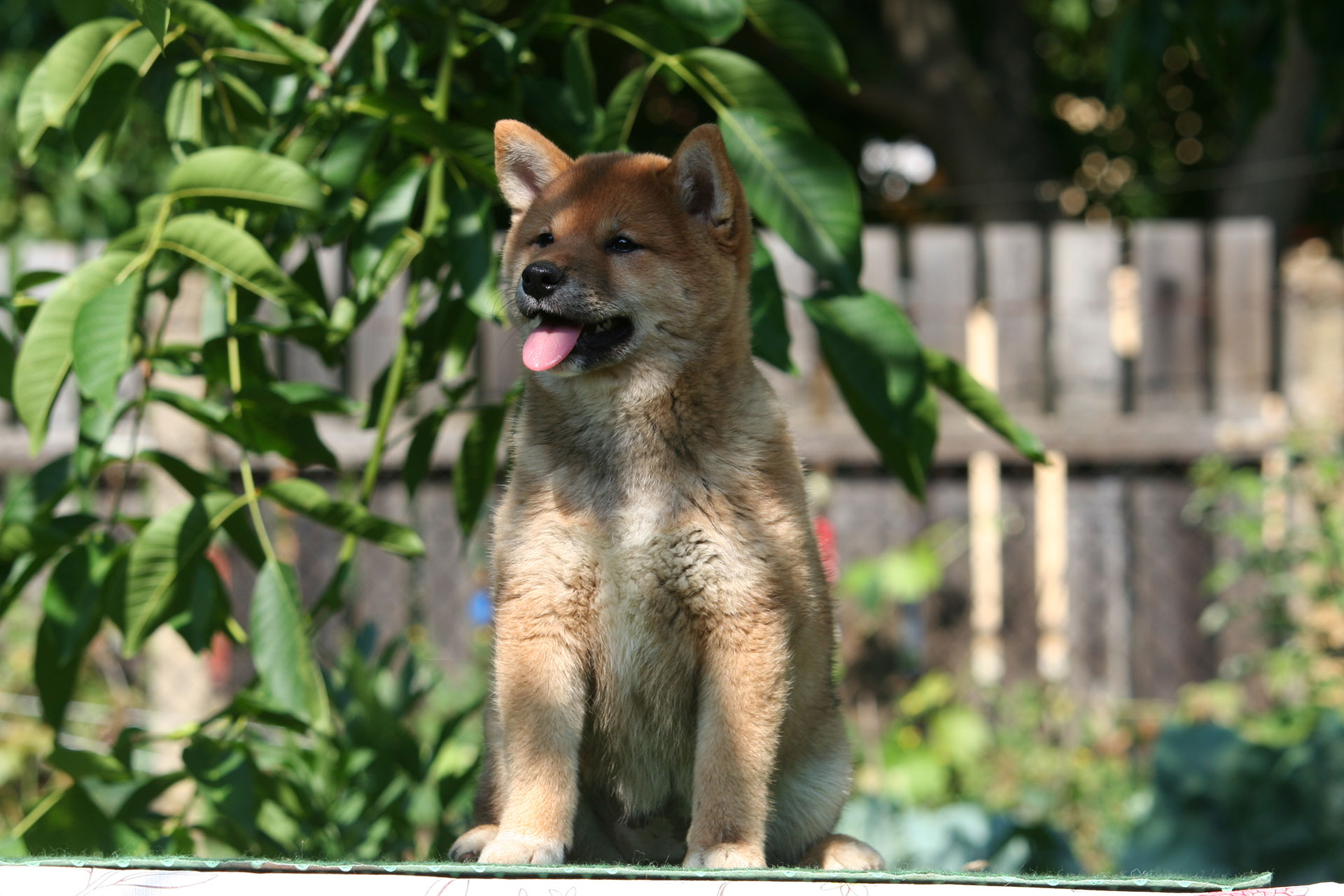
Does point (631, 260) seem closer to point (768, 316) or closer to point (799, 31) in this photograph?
point (768, 316)

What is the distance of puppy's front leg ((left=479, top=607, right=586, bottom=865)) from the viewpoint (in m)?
1.62

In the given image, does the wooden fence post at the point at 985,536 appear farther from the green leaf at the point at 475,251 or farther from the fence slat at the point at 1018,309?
the green leaf at the point at 475,251

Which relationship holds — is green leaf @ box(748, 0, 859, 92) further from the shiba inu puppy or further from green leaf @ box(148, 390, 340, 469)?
green leaf @ box(148, 390, 340, 469)

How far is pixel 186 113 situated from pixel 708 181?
1.23m

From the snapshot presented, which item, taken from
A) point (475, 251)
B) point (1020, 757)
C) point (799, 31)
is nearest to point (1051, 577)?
point (1020, 757)

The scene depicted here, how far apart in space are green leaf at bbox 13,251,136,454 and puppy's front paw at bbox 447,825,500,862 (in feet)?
2.99

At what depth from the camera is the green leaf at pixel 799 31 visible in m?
2.28

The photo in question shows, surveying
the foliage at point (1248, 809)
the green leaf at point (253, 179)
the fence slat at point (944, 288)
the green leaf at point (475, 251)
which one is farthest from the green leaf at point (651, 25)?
the fence slat at point (944, 288)

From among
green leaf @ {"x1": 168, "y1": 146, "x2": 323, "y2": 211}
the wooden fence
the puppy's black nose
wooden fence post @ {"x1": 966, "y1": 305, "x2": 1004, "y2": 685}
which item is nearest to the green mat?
the puppy's black nose

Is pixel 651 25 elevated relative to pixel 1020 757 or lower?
elevated

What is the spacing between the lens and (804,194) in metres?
2.06

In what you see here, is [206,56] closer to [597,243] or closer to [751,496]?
[597,243]

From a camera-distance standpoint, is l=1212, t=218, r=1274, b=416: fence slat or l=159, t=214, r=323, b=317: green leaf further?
l=1212, t=218, r=1274, b=416: fence slat

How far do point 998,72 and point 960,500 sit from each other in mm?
4340
